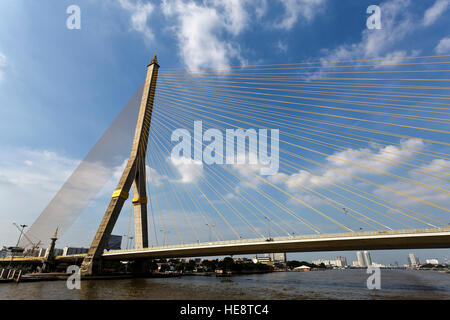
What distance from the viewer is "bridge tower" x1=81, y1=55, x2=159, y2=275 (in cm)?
3000

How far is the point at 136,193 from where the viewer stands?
34.0 meters

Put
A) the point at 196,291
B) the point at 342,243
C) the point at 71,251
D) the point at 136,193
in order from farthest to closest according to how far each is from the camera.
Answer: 1. the point at 71,251
2. the point at 136,193
3. the point at 196,291
4. the point at 342,243

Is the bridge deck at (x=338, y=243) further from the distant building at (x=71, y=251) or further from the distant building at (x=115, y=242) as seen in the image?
the distant building at (x=71, y=251)

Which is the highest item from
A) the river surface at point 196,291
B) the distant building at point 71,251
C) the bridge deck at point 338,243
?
the bridge deck at point 338,243

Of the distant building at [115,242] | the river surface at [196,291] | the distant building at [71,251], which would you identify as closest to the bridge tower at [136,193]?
the river surface at [196,291]

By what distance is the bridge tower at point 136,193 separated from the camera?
98.4 ft

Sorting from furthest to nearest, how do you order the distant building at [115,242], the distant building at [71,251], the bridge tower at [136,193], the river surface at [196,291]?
the distant building at [71,251], the distant building at [115,242], the bridge tower at [136,193], the river surface at [196,291]

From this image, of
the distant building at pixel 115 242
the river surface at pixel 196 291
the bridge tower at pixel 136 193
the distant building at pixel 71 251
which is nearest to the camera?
the river surface at pixel 196 291

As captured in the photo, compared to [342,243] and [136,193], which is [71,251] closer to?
[136,193]

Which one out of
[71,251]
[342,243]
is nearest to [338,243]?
[342,243]

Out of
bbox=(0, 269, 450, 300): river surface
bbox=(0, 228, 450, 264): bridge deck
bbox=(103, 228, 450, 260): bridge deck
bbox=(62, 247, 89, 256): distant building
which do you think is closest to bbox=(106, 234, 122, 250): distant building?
bbox=(62, 247, 89, 256): distant building

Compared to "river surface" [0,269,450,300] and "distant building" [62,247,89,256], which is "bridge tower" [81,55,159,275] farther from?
"distant building" [62,247,89,256]
